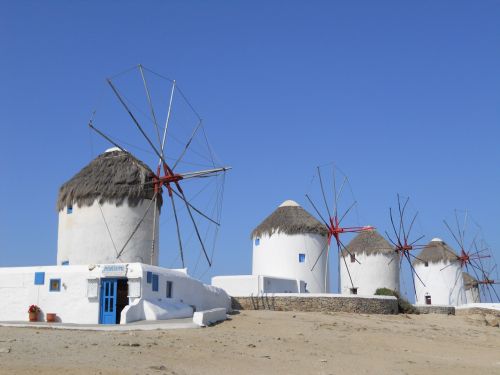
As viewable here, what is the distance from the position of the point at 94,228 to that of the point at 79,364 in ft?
50.8

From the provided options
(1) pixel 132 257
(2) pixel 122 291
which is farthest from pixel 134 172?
(2) pixel 122 291

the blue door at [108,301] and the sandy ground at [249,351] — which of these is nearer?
the sandy ground at [249,351]

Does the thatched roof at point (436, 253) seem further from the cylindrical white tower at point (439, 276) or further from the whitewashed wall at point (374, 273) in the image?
the whitewashed wall at point (374, 273)

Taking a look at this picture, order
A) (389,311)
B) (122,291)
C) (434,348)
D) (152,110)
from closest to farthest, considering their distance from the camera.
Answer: (434,348) → (122,291) → (152,110) → (389,311)

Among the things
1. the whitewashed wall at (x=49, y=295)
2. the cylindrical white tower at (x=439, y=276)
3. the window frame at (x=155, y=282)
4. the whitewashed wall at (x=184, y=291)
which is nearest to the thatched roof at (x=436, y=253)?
the cylindrical white tower at (x=439, y=276)

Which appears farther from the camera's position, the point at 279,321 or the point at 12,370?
the point at 279,321

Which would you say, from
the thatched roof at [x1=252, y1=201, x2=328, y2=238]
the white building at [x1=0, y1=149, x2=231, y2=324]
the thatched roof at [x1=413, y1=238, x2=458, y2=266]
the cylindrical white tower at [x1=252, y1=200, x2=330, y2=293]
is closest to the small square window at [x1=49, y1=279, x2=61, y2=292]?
the white building at [x1=0, y1=149, x2=231, y2=324]

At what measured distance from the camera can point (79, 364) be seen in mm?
11336

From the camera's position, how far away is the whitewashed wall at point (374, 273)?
44219 mm

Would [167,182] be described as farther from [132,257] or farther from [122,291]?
[122,291]

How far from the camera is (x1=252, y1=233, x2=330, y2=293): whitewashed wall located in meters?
36.7

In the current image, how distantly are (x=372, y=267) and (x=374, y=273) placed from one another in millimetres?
463

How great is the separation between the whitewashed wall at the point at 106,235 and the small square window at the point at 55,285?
13.3ft

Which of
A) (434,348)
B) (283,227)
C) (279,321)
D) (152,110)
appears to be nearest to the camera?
(434,348)
